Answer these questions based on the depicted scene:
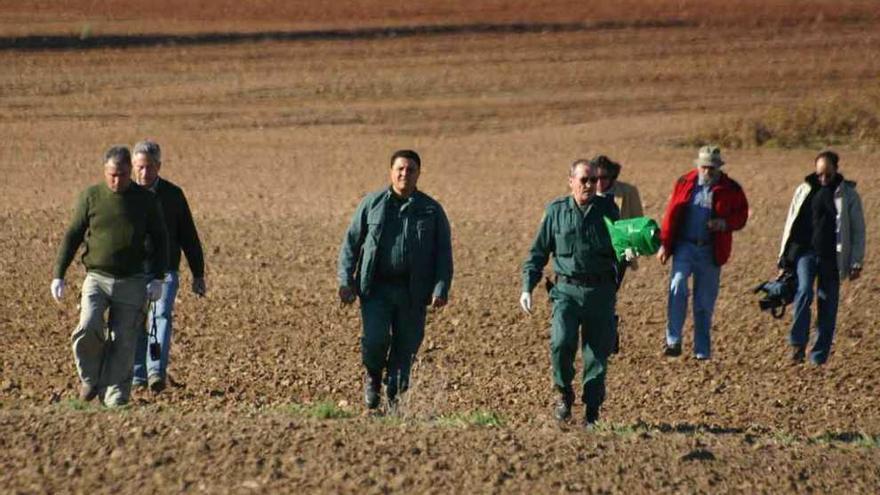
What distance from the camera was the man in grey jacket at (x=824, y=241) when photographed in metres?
13.2

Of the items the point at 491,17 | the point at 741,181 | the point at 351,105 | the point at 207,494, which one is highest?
the point at 491,17

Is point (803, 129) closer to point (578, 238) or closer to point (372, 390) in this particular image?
point (372, 390)

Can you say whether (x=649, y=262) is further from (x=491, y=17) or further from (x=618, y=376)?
(x=491, y=17)

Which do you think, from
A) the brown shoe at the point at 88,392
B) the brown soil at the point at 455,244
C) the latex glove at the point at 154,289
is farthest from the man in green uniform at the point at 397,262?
the brown shoe at the point at 88,392

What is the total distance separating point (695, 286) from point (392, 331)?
11.4 ft

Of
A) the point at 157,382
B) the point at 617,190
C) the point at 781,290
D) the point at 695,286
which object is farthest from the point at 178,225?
the point at 781,290

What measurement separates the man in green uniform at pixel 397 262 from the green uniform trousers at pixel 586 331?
67cm

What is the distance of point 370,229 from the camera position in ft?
33.5

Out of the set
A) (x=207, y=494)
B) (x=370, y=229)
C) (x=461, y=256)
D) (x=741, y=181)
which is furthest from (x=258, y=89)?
(x=207, y=494)

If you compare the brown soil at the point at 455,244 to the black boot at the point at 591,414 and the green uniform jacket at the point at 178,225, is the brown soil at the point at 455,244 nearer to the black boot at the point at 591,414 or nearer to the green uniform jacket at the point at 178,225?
the black boot at the point at 591,414

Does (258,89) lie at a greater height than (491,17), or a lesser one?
lesser

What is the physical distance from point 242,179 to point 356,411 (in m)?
14.7

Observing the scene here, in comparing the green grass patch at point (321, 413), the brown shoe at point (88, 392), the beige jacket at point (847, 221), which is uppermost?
the beige jacket at point (847, 221)

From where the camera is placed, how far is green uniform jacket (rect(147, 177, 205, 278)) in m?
11.3
